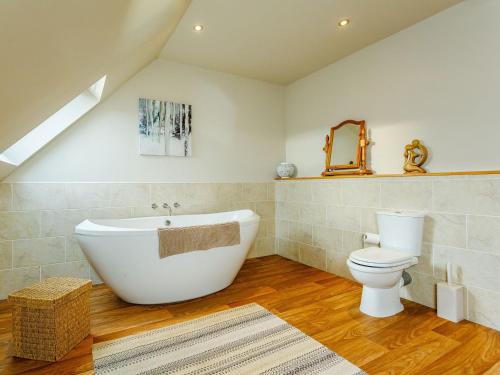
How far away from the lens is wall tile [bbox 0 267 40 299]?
2543 millimetres

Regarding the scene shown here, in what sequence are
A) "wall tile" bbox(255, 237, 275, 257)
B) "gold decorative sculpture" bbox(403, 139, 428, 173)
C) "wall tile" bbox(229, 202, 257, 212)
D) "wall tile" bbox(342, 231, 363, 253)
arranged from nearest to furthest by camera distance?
"gold decorative sculpture" bbox(403, 139, 428, 173), "wall tile" bbox(342, 231, 363, 253), "wall tile" bbox(229, 202, 257, 212), "wall tile" bbox(255, 237, 275, 257)

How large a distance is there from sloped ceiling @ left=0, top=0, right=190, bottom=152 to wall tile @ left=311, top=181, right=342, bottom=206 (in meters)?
2.21

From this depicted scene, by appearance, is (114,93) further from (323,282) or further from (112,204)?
(323,282)

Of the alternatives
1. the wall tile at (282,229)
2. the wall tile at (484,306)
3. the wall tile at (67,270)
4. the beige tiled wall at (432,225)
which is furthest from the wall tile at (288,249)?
the wall tile at (67,270)

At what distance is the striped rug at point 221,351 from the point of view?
1.61 metres

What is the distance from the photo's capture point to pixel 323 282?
296cm

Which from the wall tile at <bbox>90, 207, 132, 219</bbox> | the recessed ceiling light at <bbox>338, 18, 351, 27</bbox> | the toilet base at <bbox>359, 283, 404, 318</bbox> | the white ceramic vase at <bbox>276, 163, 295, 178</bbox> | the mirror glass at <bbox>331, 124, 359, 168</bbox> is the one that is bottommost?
the toilet base at <bbox>359, 283, 404, 318</bbox>

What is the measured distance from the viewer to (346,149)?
319 cm

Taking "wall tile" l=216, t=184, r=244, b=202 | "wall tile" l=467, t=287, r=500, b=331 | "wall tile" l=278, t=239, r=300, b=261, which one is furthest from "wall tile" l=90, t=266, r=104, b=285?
"wall tile" l=467, t=287, r=500, b=331

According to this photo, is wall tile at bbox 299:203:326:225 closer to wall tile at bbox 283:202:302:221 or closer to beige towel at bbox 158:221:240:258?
wall tile at bbox 283:202:302:221

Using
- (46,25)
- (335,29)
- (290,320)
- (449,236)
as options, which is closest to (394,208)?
(449,236)

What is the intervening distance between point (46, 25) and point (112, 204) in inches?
91.0

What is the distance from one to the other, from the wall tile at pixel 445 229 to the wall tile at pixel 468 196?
0.06 meters

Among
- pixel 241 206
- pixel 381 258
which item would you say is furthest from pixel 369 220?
pixel 241 206
